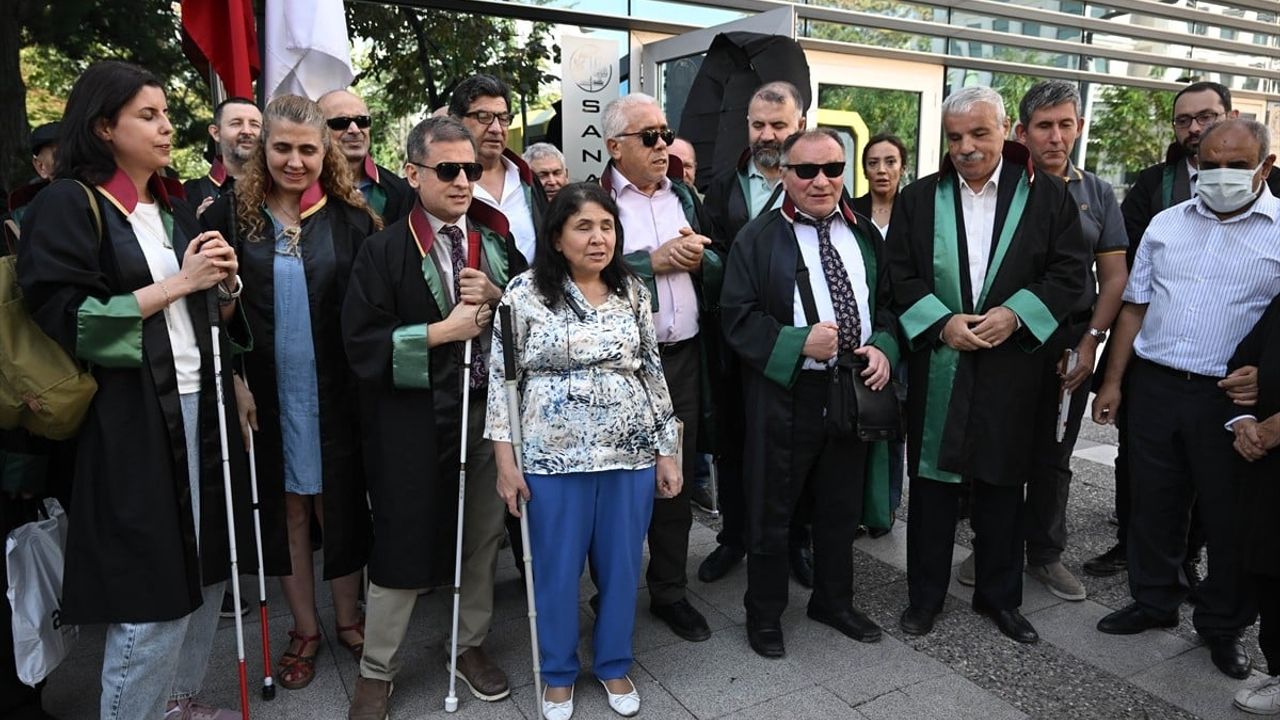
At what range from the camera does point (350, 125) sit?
13.3ft

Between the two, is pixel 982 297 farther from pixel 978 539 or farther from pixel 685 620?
pixel 685 620

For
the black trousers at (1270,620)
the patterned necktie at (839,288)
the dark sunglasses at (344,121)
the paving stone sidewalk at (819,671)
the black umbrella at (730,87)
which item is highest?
the black umbrella at (730,87)

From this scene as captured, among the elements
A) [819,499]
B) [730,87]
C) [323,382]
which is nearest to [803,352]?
[819,499]

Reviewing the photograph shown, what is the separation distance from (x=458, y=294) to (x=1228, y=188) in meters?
2.98

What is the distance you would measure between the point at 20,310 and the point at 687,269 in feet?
7.70

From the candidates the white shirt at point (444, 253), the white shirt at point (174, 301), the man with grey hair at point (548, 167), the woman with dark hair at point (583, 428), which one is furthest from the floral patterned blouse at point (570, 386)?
the man with grey hair at point (548, 167)

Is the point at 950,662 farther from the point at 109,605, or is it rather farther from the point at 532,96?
the point at 532,96

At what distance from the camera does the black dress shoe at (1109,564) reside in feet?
14.9

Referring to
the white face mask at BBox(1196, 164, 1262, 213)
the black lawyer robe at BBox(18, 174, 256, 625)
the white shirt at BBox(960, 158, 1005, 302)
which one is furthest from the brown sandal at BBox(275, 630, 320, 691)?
the white face mask at BBox(1196, 164, 1262, 213)

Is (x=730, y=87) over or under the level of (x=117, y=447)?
over

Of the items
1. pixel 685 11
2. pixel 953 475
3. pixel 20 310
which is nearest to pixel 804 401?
pixel 953 475

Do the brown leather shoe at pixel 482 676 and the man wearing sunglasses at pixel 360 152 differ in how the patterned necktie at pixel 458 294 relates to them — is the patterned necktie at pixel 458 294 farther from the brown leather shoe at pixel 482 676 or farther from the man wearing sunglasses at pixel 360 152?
the brown leather shoe at pixel 482 676

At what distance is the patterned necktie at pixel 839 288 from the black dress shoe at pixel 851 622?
3.84ft

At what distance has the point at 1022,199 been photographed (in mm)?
3689
